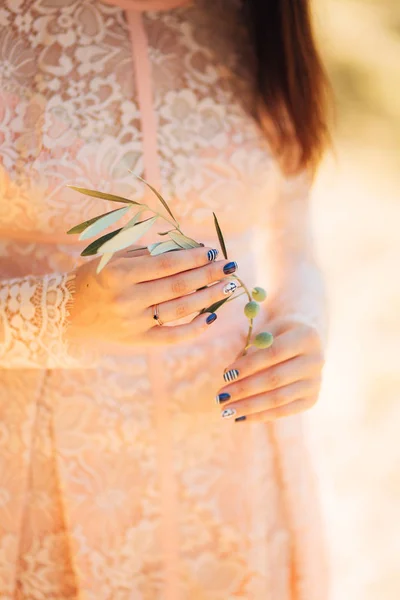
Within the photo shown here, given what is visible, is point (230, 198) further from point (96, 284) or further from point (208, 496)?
point (208, 496)

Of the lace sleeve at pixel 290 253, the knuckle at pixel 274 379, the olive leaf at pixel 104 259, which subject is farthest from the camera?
the lace sleeve at pixel 290 253

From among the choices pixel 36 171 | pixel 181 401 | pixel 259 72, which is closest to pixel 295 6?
pixel 259 72

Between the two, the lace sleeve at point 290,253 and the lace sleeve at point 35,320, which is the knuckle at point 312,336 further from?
the lace sleeve at point 35,320

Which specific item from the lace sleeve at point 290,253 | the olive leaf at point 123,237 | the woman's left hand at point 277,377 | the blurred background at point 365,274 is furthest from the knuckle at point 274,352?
the blurred background at point 365,274

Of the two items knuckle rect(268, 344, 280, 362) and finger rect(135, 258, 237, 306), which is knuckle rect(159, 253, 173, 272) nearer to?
finger rect(135, 258, 237, 306)

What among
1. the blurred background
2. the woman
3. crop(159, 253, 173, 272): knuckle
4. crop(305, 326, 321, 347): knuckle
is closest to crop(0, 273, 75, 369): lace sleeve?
the woman

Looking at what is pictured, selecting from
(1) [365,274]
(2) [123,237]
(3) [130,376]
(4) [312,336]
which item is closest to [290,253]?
(4) [312,336]

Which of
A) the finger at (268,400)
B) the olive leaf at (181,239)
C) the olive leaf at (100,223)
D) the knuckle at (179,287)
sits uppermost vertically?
the olive leaf at (181,239)

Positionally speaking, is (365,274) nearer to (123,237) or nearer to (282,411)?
(282,411)
